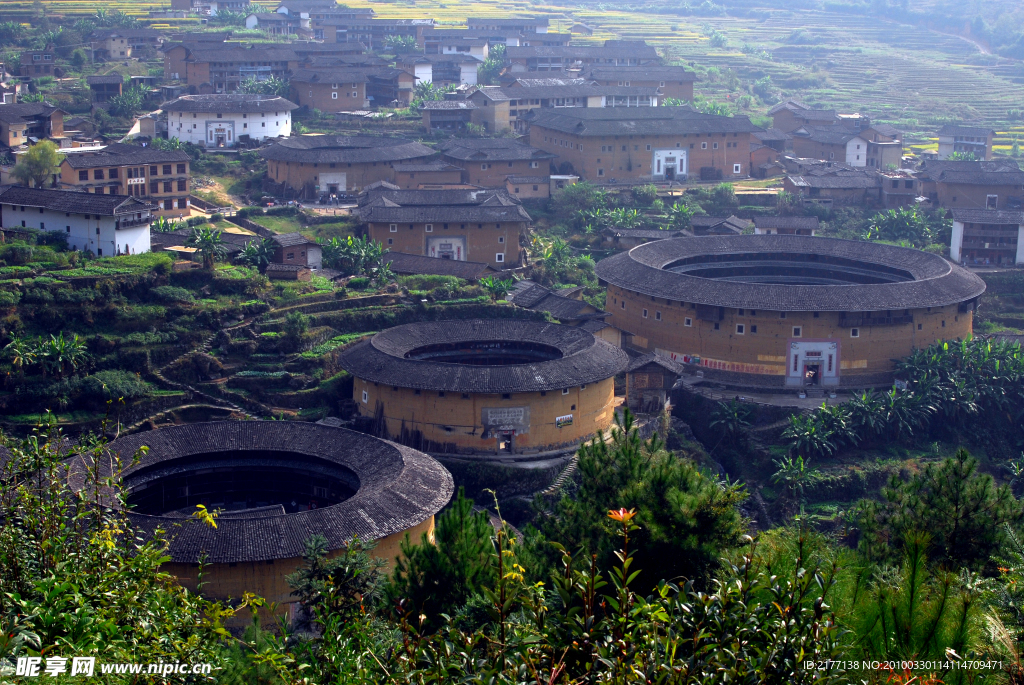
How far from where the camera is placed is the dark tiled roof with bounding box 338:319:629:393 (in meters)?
34.8

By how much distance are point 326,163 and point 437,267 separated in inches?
497

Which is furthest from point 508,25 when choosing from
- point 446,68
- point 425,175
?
point 425,175

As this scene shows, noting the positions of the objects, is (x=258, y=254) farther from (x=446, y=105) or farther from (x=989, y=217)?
(x=989, y=217)

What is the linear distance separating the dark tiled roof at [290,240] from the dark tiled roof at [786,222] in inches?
901

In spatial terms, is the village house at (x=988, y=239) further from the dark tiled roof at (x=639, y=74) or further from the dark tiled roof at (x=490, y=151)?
the dark tiled roof at (x=639, y=74)

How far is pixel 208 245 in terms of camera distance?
4203 centimetres

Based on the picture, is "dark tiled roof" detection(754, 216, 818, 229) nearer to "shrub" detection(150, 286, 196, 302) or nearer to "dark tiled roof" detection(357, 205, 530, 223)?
"dark tiled roof" detection(357, 205, 530, 223)

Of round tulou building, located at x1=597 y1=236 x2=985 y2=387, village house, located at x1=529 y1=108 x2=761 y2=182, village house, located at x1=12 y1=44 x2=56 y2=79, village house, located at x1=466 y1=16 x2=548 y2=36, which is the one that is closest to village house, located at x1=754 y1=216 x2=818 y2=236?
round tulou building, located at x1=597 y1=236 x2=985 y2=387

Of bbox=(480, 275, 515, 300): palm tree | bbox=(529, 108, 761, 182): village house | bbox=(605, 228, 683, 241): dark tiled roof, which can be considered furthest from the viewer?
bbox=(529, 108, 761, 182): village house

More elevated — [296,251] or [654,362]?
[296,251]

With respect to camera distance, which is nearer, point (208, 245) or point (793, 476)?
point (793, 476)

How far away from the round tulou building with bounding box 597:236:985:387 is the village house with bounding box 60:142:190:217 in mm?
20487

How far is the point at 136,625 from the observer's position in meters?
10.1

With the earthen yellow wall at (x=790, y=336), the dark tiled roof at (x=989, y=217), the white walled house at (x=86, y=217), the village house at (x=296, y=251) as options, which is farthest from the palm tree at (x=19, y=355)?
the dark tiled roof at (x=989, y=217)
